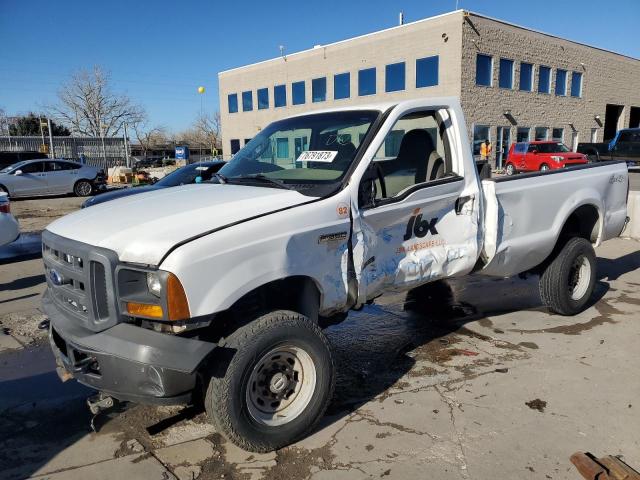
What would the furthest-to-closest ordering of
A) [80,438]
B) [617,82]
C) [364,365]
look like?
[617,82] < [364,365] < [80,438]

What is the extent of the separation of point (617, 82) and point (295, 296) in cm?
4508

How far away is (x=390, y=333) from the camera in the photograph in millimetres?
5145

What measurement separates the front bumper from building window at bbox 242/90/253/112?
4181 centimetres

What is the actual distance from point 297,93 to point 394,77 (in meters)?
9.20

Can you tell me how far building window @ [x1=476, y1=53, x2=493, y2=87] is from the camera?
2955cm

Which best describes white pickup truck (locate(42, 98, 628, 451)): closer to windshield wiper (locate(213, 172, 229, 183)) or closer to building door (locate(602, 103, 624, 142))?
windshield wiper (locate(213, 172, 229, 183))

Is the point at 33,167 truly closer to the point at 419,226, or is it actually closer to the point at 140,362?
the point at 419,226

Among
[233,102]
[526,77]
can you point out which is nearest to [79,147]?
[233,102]

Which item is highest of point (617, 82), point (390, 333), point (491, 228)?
point (617, 82)

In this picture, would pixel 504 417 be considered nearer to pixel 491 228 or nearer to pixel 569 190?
pixel 491 228

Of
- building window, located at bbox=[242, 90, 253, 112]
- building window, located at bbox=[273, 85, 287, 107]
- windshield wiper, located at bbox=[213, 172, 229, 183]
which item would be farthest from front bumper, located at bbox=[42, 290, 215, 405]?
building window, located at bbox=[242, 90, 253, 112]

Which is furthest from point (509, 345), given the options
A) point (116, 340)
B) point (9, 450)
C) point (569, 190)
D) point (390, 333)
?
point (9, 450)

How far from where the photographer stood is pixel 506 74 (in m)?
31.3

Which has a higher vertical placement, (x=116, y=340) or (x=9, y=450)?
(x=116, y=340)
